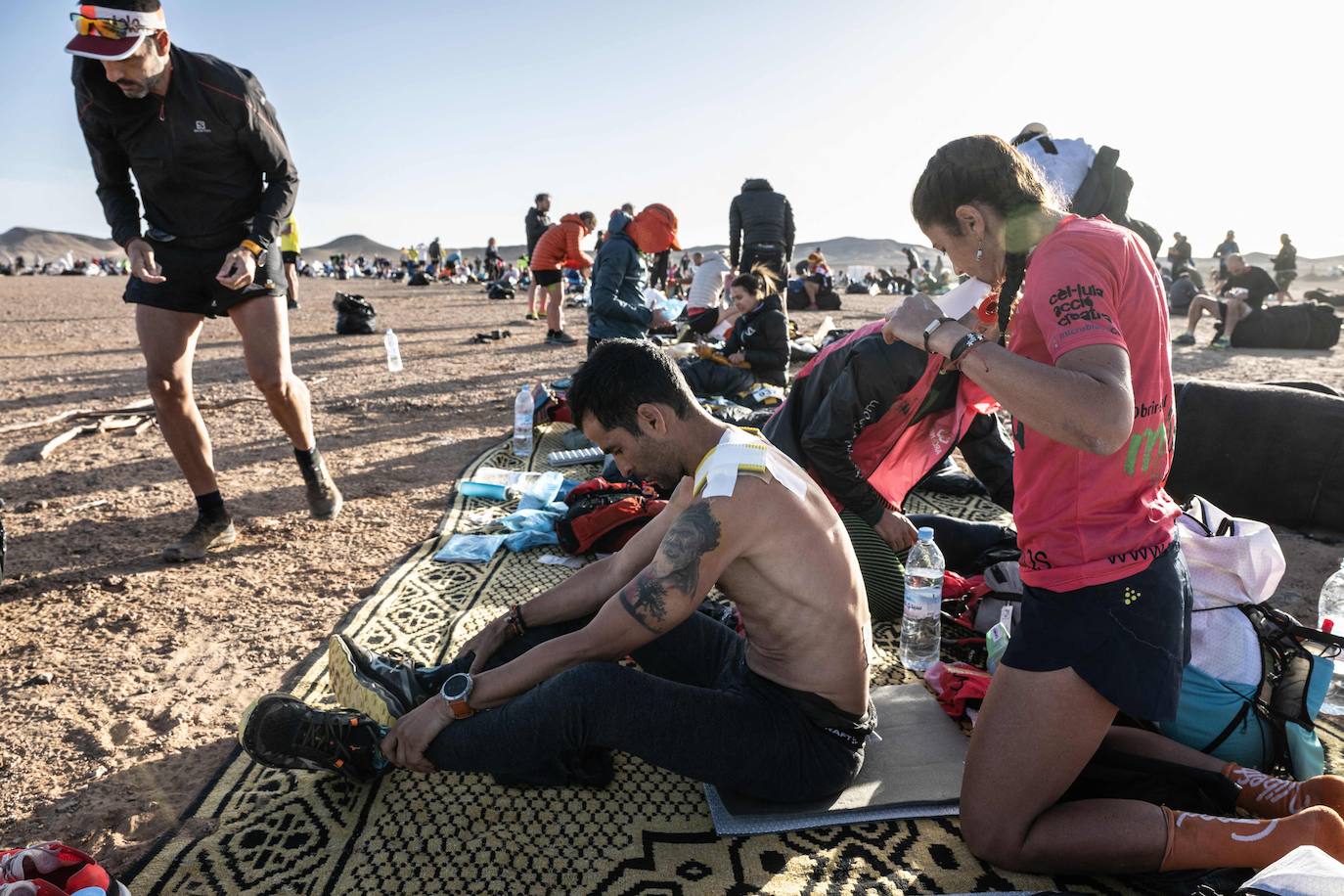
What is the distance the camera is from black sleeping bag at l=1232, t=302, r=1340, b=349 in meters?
12.3

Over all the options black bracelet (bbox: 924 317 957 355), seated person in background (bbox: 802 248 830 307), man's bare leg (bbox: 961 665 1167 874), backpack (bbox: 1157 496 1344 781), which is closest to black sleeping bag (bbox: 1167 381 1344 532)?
backpack (bbox: 1157 496 1344 781)

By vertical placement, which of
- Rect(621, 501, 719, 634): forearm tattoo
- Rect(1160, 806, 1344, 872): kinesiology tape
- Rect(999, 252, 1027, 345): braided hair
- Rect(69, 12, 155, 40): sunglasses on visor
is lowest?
Rect(1160, 806, 1344, 872): kinesiology tape

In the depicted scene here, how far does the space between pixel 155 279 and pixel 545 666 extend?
289 centimetres

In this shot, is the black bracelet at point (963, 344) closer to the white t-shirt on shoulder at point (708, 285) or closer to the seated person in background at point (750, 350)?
the seated person in background at point (750, 350)

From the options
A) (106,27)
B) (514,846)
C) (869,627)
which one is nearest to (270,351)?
(106,27)

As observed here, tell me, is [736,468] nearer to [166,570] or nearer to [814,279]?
[166,570]

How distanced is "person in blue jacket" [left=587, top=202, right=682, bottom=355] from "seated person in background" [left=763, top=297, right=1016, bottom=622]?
4355 mm

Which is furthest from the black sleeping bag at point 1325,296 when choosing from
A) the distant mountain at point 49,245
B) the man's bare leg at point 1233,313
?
the distant mountain at point 49,245

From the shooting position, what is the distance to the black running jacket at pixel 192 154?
3.77 metres

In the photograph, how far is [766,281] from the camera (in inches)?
293

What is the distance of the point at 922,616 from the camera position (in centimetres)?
338

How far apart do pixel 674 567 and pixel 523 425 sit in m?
4.36

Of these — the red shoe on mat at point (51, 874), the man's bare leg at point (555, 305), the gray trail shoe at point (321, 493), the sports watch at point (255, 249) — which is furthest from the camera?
the man's bare leg at point (555, 305)

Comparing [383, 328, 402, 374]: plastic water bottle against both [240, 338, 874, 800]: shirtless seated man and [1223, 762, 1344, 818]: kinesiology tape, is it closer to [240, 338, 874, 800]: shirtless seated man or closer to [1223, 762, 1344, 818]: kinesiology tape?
[240, 338, 874, 800]: shirtless seated man
